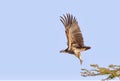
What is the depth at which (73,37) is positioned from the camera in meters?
7.53

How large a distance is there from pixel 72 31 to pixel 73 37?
298mm

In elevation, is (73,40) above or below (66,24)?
below

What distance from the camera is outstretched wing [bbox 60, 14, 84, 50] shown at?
702 centimetres

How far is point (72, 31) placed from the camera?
739 cm

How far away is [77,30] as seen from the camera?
23.6 ft

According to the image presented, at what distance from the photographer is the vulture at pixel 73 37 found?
7.07 metres

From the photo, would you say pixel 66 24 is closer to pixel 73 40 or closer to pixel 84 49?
pixel 73 40

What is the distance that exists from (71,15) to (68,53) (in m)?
1.81

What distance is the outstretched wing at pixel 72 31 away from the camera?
23.0 feet

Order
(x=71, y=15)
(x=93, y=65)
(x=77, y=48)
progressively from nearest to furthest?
1. (x=93, y=65)
2. (x=71, y=15)
3. (x=77, y=48)

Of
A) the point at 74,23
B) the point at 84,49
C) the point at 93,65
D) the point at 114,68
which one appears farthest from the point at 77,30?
the point at 114,68

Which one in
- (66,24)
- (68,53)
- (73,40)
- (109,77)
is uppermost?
(66,24)

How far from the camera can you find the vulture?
707 cm

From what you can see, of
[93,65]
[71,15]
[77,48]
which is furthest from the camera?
[77,48]
